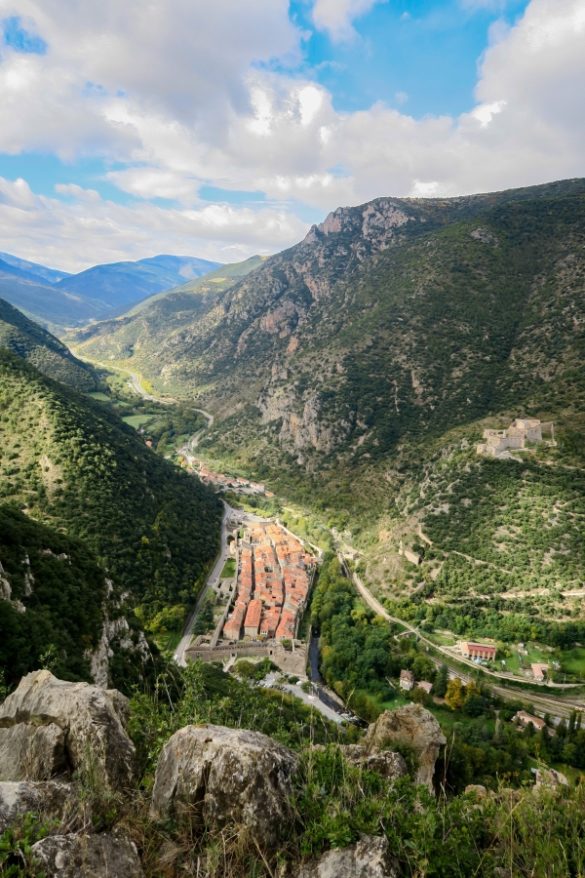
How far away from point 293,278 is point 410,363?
305ft

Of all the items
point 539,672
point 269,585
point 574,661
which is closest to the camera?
point 539,672

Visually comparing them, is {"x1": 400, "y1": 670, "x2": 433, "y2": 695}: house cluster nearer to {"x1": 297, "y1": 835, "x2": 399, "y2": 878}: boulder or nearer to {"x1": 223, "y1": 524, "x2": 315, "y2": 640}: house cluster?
{"x1": 223, "y1": 524, "x2": 315, "y2": 640}: house cluster

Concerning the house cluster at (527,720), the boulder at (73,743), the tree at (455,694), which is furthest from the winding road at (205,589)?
the boulder at (73,743)

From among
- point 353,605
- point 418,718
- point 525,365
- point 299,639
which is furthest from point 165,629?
point 525,365

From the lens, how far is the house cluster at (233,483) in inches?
3411

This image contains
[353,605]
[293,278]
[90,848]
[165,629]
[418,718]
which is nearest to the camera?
[90,848]

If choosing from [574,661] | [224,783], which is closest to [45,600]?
[224,783]

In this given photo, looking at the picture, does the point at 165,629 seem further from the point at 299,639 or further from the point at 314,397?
the point at 314,397

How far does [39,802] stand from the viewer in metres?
6.37

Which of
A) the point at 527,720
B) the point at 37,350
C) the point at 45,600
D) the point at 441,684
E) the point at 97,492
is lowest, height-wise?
the point at 441,684

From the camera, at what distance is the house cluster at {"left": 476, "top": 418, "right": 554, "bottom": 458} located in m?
58.9

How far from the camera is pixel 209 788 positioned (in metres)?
7.13

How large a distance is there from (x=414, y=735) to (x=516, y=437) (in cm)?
5392

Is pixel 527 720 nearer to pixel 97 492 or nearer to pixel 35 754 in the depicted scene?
pixel 35 754
